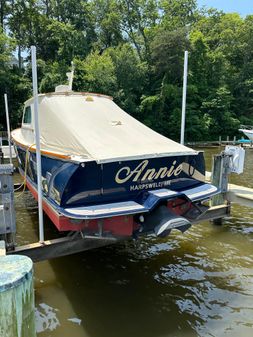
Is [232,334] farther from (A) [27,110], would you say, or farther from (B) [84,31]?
(B) [84,31]

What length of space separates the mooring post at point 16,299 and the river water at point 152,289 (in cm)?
165

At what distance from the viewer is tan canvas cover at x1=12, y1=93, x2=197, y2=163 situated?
4.32 m

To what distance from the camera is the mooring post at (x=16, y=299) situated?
6.95 feet

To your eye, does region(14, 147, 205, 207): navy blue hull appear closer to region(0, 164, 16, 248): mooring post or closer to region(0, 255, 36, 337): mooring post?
region(0, 164, 16, 248): mooring post

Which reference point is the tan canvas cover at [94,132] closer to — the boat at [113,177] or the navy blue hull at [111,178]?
the boat at [113,177]

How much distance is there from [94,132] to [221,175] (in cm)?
328

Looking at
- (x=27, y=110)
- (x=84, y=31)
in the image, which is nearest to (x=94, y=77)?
(x=84, y=31)

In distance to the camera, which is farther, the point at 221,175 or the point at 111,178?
the point at 221,175

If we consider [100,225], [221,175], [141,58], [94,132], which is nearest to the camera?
[100,225]

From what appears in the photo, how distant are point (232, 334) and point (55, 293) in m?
2.41

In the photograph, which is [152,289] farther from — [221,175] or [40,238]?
[221,175]

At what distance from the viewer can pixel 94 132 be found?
482cm

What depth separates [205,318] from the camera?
158 inches

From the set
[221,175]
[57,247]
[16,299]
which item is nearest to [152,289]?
[57,247]
